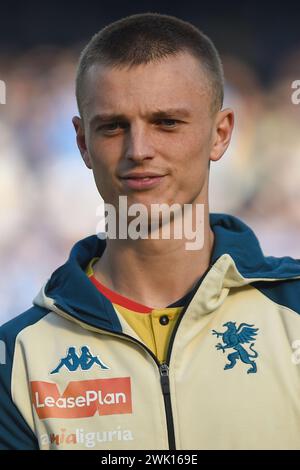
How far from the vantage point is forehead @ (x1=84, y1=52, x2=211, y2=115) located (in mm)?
1700

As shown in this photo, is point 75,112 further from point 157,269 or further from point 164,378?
point 164,378

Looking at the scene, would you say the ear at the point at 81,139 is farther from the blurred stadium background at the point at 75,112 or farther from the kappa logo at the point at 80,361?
the blurred stadium background at the point at 75,112

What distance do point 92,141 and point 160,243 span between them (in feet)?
0.93

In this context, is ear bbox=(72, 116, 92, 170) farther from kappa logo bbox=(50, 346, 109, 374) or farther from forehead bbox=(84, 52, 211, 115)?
kappa logo bbox=(50, 346, 109, 374)

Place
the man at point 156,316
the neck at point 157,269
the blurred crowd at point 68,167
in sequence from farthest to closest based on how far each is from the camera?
the blurred crowd at point 68,167, the neck at point 157,269, the man at point 156,316

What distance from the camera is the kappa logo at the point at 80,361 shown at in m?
1.74

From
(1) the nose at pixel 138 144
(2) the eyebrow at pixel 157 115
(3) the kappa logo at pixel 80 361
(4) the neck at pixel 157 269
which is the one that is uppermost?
(2) the eyebrow at pixel 157 115

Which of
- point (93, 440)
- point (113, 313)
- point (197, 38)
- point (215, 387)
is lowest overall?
point (93, 440)

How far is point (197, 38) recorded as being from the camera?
1.88m

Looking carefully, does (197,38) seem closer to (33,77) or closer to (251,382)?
(251,382)

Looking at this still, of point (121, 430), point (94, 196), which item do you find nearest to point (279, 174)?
point (94, 196)

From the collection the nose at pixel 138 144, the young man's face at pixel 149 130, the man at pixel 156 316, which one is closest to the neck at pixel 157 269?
the man at pixel 156 316

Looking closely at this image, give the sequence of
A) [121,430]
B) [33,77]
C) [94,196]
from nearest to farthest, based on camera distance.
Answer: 1. [121,430]
2. [94,196]
3. [33,77]

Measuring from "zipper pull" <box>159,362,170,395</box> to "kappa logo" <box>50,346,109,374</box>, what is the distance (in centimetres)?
13
